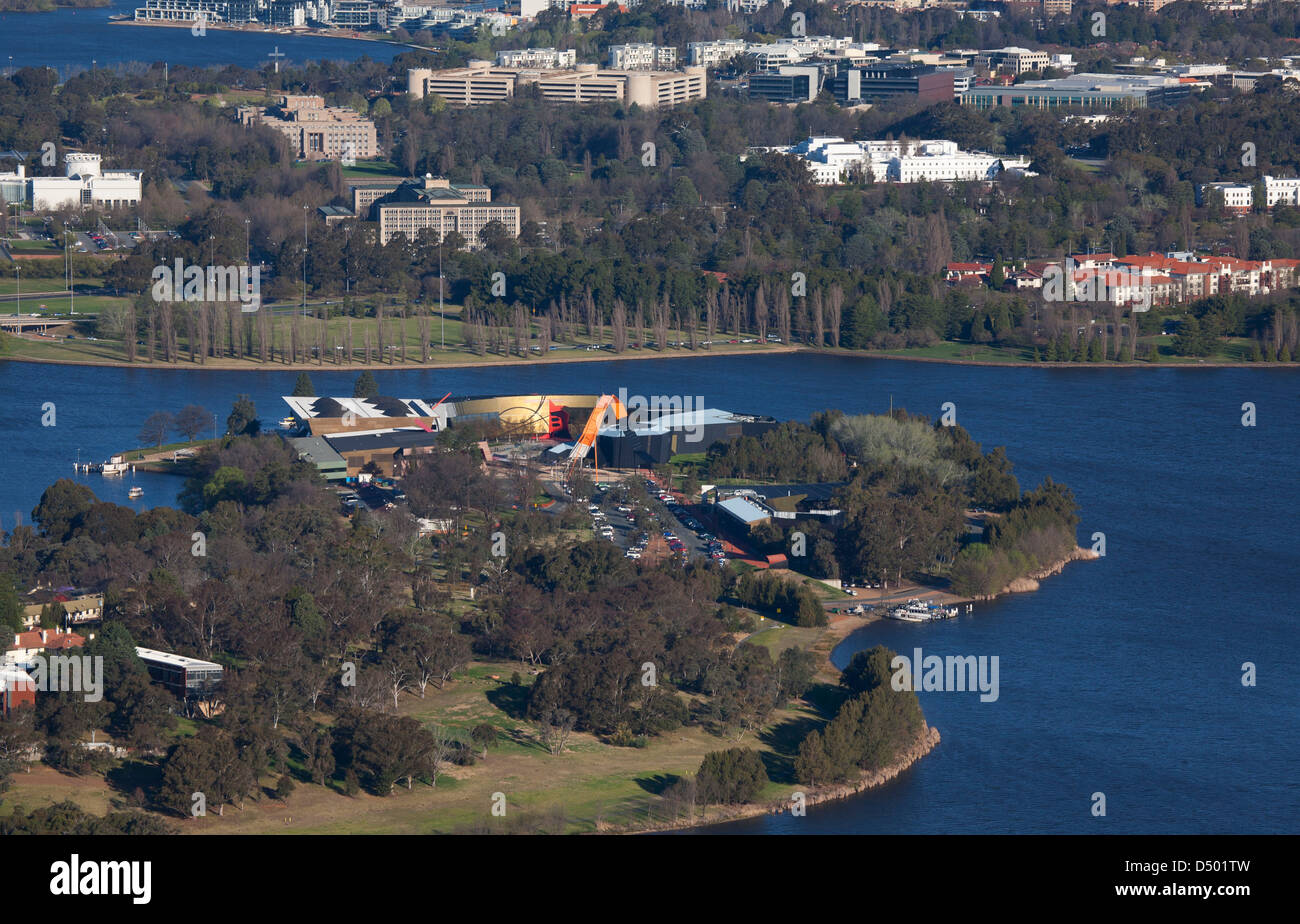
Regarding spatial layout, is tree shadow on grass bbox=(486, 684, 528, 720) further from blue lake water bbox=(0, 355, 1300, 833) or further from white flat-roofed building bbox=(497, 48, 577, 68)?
white flat-roofed building bbox=(497, 48, 577, 68)

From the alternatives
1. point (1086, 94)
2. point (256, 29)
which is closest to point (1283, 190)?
point (1086, 94)

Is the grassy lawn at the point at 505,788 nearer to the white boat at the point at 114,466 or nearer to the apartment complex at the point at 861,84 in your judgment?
the white boat at the point at 114,466

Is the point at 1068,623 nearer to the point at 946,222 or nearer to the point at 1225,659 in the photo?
the point at 1225,659

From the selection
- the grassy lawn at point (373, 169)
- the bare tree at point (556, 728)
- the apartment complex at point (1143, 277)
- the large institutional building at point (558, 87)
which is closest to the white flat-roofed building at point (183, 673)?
the bare tree at point (556, 728)

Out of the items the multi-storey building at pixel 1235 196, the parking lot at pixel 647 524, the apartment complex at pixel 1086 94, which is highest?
the apartment complex at pixel 1086 94

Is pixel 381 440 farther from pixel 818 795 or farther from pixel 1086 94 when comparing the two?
pixel 1086 94

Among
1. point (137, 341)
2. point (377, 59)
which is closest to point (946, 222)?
point (137, 341)

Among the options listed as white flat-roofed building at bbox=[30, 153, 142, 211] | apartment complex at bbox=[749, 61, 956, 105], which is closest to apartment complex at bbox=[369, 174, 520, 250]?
white flat-roofed building at bbox=[30, 153, 142, 211]
